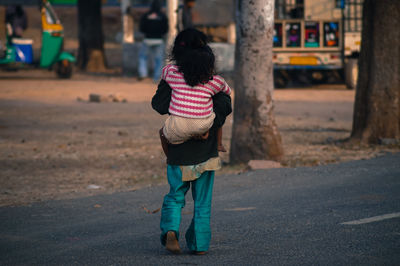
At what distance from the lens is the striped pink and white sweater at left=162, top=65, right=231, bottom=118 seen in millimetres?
5129

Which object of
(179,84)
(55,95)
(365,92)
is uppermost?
(179,84)

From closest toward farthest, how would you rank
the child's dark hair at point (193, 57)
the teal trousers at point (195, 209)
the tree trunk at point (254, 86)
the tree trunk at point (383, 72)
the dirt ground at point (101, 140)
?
the child's dark hair at point (193, 57)
the teal trousers at point (195, 209)
the dirt ground at point (101, 140)
the tree trunk at point (254, 86)
the tree trunk at point (383, 72)

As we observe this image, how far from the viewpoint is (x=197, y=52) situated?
5.13 m

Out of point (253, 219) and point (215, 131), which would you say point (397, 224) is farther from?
point (215, 131)

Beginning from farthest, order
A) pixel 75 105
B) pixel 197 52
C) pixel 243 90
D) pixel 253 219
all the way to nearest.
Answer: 1. pixel 75 105
2. pixel 243 90
3. pixel 253 219
4. pixel 197 52

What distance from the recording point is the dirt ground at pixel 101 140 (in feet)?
31.0

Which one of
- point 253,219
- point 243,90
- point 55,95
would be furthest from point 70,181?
point 55,95

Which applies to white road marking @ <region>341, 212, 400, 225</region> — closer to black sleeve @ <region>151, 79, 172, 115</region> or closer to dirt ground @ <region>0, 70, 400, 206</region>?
black sleeve @ <region>151, 79, 172, 115</region>

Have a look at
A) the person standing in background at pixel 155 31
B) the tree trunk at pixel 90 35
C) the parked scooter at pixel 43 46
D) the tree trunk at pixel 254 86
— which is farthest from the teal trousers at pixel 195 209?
the tree trunk at pixel 90 35

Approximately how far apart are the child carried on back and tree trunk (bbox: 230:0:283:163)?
15.5 ft

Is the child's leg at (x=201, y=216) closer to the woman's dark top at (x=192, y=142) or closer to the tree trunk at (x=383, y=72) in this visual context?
the woman's dark top at (x=192, y=142)

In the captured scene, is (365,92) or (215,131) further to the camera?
(365,92)

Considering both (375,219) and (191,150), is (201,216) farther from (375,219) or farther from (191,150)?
(375,219)

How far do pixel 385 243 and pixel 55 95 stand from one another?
633 inches
